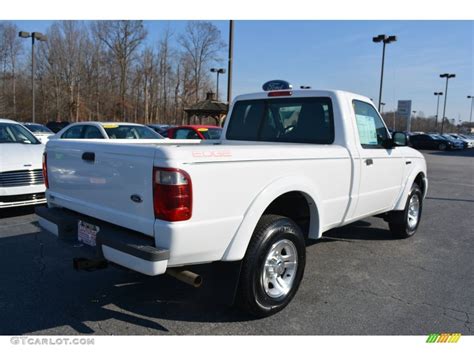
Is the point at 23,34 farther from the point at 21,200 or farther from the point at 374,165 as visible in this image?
the point at 374,165

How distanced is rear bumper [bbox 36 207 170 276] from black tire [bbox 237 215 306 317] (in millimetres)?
751

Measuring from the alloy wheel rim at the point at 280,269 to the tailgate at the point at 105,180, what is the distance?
3.77 feet

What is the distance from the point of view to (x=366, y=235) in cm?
621

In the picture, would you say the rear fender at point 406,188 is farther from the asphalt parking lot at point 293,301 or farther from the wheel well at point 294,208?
the wheel well at point 294,208

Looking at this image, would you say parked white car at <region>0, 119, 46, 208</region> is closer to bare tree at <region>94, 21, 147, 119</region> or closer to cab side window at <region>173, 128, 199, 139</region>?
cab side window at <region>173, 128, 199, 139</region>

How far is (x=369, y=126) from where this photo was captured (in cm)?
481

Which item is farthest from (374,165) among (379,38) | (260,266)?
(379,38)

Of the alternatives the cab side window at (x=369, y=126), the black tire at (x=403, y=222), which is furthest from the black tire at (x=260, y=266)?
the black tire at (x=403, y=222)

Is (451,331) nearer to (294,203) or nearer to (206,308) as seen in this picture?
(294,203)

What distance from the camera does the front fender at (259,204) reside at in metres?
3.01

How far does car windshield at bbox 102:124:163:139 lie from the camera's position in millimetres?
9789

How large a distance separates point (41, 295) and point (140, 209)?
175 centimetres

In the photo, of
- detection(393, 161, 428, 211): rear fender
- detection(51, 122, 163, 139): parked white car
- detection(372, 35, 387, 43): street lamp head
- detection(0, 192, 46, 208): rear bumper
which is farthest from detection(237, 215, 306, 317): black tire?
detection(372, 35, 387, 43): street lamp head

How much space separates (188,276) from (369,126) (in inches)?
120
